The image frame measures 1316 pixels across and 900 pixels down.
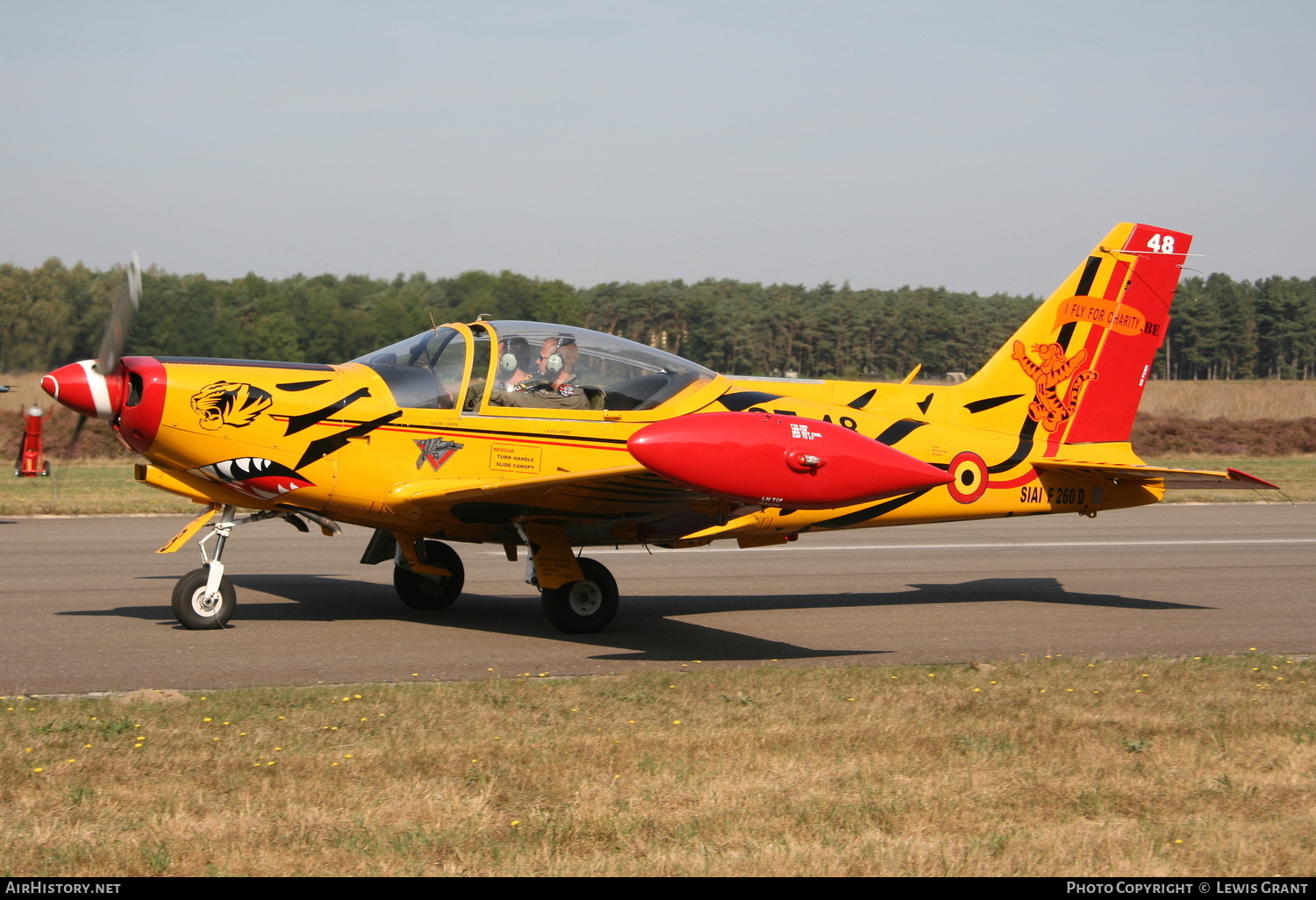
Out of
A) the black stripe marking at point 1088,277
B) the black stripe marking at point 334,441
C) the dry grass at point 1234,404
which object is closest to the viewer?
the black stripe marking at point 334,441

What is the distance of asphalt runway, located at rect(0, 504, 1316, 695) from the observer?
26.0ft

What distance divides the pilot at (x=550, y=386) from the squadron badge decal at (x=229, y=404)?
168cm

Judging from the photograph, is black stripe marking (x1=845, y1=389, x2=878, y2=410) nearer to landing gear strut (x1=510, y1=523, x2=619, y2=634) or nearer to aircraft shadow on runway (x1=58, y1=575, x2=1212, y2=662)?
aircraft shadow on runway (x1=58, y1=575, x2=1212, y2=662)

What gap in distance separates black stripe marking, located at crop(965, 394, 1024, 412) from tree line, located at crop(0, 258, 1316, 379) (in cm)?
279

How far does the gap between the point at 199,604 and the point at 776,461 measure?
15.2 ft

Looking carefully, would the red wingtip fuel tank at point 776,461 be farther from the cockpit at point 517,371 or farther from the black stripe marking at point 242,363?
the black stripe marking at point 242,363

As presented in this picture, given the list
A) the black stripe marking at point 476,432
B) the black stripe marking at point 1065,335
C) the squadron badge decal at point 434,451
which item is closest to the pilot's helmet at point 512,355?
the black stripe marking at point 476,432

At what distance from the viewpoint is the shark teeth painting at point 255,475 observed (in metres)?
8.29

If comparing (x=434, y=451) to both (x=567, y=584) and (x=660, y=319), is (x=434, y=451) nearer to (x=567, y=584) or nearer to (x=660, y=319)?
(x=567, y=584)

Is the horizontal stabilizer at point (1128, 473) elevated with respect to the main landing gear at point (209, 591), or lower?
elevated

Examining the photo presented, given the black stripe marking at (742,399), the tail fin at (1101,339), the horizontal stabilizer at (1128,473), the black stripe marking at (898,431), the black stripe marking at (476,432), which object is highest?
the tail fin at (1101,339)

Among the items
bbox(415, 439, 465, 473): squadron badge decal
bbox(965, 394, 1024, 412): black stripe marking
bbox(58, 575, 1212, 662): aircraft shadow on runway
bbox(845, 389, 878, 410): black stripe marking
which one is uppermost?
bbox(965, 394, 1024, 412): black stripe marking

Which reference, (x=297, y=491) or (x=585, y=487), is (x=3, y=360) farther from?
(x=585, y=487)

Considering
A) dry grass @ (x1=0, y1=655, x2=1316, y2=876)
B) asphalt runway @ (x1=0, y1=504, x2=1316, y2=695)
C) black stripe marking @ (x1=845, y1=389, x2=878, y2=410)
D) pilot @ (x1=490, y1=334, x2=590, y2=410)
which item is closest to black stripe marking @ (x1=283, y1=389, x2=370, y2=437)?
pilot @ (x1=490, y1=334, x2=590, y2=410)
